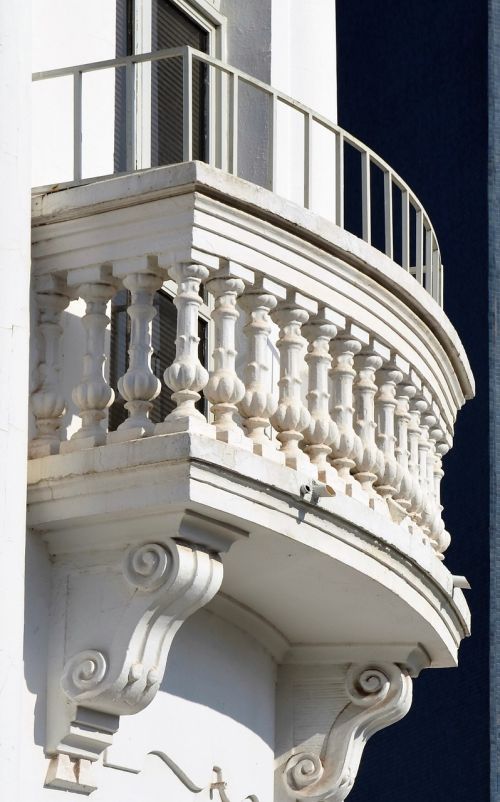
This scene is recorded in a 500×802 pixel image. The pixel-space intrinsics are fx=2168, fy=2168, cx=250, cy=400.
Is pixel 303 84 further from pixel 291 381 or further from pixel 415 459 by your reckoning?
pixel 291 381

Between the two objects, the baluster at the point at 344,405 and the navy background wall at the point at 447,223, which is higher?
the navy background wall at the point at 447,223

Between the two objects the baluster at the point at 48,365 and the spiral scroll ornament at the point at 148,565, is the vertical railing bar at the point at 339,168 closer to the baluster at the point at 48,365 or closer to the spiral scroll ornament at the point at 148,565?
the baluster at the point at 48,365

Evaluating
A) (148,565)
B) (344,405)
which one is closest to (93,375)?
(148,565)

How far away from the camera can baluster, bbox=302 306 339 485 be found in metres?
8.26

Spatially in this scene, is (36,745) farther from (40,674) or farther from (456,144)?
(456,144)

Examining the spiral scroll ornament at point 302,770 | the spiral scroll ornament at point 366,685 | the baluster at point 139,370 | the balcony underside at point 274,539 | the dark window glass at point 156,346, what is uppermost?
the dark window glass at point 156,346

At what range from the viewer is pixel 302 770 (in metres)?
9.55

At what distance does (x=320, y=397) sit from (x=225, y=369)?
0.60m

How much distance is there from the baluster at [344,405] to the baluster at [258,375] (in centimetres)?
42

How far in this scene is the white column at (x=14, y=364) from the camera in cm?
723

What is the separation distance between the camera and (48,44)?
8586 millimetres

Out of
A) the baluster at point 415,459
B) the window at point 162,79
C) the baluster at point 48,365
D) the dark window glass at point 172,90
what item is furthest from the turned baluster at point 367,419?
the dark window glass at point 172,90

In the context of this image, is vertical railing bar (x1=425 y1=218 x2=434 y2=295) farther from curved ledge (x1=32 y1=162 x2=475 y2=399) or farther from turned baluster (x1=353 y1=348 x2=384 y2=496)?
curved ledge (x1=32 y1=162 x2=475 y2=399)

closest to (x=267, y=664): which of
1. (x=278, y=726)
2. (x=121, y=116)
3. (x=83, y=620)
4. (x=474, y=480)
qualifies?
(x=278, y=726)
